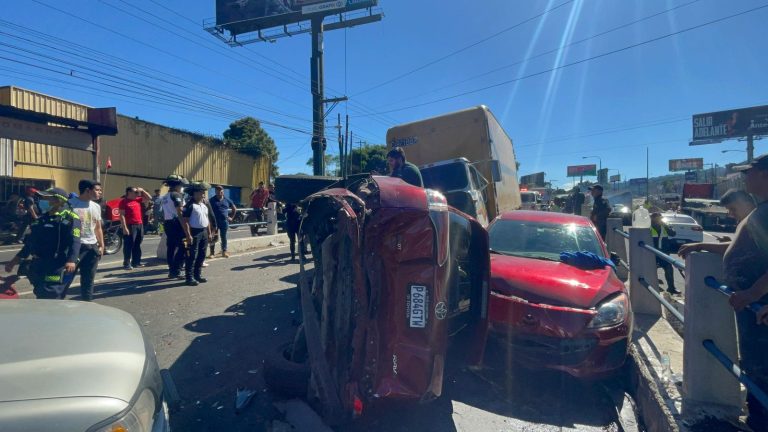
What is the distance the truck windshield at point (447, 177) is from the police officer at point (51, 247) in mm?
5428

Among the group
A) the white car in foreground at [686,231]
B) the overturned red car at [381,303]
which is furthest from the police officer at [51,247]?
the white car in foreground at [686,231]

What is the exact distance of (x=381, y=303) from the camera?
2307 mm

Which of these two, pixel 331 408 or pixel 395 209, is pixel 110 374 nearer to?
pixel 331 408

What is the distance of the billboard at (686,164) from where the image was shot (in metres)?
73.5

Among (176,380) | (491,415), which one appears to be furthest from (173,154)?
(491,415)

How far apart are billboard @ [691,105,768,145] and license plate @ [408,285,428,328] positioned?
6295 cm

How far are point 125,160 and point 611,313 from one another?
26.5 metres

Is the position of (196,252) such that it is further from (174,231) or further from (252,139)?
(252,139)

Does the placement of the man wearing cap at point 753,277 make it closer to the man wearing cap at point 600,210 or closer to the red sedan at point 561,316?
the red sedan at point 561,316

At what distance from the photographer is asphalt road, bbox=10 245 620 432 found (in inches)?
112

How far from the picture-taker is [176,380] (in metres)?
3.32

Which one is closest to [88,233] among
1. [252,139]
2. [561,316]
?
[561,316]

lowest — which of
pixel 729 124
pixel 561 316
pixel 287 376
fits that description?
pixel 287 376

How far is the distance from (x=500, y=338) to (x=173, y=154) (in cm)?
2822
